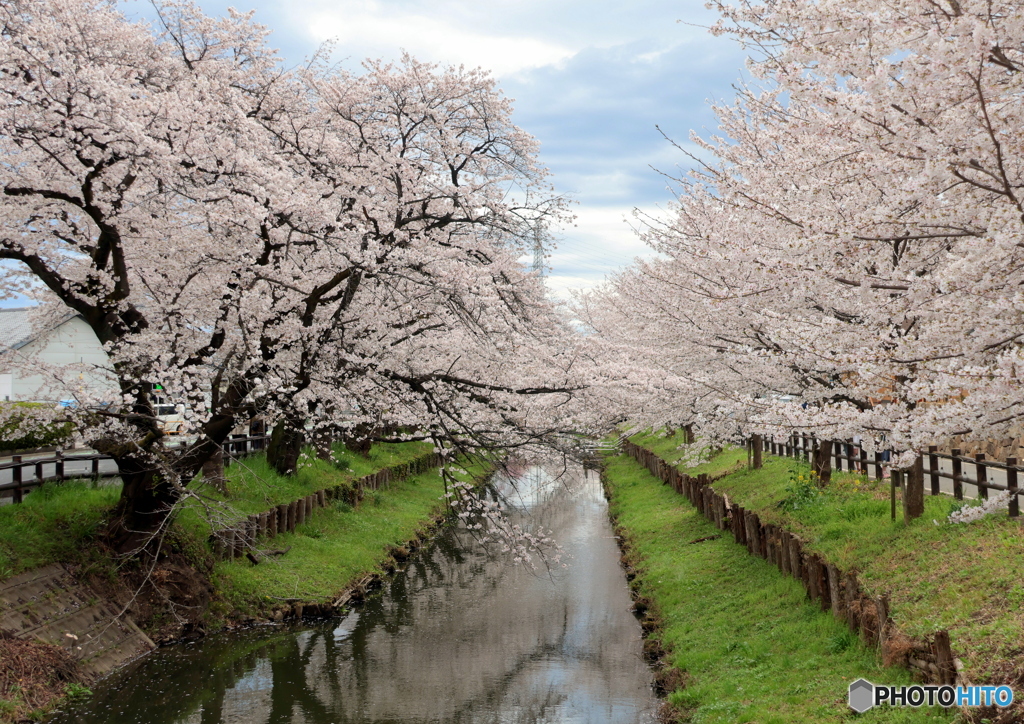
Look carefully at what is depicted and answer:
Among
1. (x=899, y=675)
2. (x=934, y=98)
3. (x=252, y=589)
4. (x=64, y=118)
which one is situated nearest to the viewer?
(x=934, y=98)

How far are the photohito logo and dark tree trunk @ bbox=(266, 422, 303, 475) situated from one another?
14.3 meters

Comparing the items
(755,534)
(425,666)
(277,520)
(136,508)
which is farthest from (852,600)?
(277,520)

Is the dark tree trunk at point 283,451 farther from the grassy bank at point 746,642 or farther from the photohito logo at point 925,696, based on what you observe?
the photohito logo at point 925,696

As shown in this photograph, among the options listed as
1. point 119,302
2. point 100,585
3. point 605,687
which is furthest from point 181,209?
point 605,687

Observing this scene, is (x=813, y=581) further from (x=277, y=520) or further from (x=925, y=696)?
(x=277, y=520)

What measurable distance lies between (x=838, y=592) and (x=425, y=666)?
595cm

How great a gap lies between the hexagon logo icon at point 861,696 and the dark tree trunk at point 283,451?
14.2m

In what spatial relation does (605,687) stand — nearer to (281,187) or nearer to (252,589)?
(252,589)

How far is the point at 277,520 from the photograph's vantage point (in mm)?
15500

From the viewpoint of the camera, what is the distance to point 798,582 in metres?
10.4

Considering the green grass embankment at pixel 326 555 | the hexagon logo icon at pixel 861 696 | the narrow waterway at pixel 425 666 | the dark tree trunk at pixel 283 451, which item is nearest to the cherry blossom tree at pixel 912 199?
the hexagon logo icon at pixel 861 696

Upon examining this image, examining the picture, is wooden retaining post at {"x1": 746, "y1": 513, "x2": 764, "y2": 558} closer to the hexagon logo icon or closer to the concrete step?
the hexagon logo icon

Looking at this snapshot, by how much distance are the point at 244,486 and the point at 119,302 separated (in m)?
6.24

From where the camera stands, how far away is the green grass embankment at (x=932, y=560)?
6.23 m
